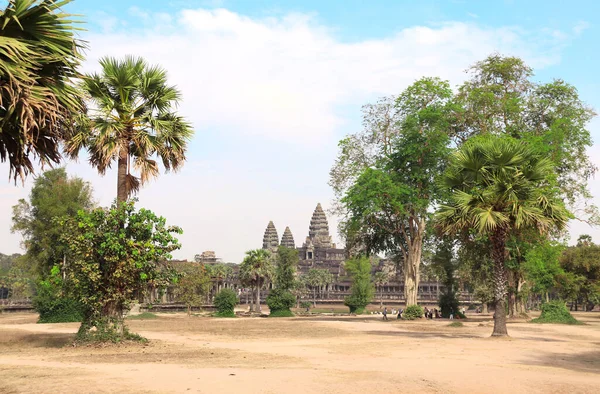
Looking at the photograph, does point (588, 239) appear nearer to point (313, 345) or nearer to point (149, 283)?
point (313, 345)

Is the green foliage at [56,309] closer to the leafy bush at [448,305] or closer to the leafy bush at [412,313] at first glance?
the leafy bush at [412,313]

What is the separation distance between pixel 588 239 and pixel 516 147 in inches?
2530

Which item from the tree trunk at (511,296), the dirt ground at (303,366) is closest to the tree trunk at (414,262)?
the tree trunk at (511,296)

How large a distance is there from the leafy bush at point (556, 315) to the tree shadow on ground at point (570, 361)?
21.4 m

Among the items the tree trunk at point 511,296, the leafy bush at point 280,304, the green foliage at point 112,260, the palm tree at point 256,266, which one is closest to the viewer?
the green foliage at point 112,260

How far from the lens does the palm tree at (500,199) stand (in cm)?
2564

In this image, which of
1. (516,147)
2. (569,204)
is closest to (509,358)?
(516,147)

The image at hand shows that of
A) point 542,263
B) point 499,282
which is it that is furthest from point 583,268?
point 499,282

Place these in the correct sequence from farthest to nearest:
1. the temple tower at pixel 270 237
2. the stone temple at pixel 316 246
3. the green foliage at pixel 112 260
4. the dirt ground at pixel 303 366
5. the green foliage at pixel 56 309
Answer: the temple tower at pixel 270 237, the stone temple at pixel 316 246, the green foliage at pixel 56 309, the green foliage at pixel 112 260, the dirt ground at pixel 303 366

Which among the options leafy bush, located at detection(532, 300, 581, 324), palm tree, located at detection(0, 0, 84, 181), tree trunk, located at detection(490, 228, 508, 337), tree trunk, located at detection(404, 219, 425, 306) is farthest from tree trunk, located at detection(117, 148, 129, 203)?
leafy bush, located at detection(532, 300, 581, 324)

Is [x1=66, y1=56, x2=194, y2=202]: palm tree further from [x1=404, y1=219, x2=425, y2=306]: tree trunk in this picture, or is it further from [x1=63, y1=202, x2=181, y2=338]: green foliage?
[x1=404, y1=219, x2=425, y2=306]: tree trunk

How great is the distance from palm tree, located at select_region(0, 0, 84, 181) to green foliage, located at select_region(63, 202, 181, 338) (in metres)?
9.98

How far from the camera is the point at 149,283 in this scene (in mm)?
21141

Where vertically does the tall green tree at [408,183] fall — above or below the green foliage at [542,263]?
above
